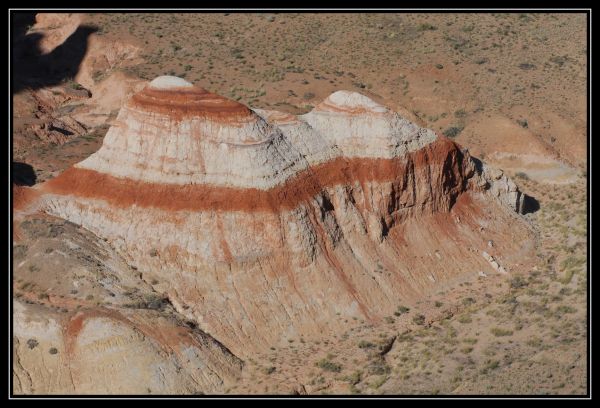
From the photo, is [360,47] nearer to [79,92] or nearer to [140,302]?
[79,92]

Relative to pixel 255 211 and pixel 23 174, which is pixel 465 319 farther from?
pixel 23 174

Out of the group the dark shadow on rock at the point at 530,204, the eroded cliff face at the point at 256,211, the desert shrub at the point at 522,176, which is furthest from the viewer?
the desert shrub at the point at 522,176

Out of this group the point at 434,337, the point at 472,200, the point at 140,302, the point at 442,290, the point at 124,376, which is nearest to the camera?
the point at 124,376

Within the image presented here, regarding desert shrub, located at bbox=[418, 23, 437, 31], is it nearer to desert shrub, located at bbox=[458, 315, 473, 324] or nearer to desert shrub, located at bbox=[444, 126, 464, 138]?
desert shrub, located at bbox=[444, 126, 464, 138]

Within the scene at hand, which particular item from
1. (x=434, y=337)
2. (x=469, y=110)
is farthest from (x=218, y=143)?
(x=469, y=110)

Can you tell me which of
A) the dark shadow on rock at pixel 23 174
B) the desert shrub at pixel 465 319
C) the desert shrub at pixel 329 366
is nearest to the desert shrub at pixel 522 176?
the desert shrub at pixel 465 319

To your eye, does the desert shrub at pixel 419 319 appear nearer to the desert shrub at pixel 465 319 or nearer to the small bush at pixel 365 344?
the desert shrub at pixel 465 319

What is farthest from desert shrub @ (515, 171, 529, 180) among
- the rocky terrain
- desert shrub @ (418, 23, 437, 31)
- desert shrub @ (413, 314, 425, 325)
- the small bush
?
desert shrub @ (418, 23, 437, 31)
